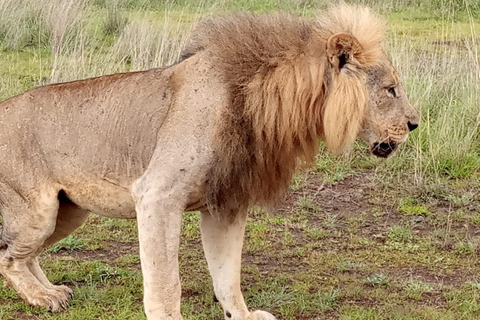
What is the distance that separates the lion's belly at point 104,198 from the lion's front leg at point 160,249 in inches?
12.5

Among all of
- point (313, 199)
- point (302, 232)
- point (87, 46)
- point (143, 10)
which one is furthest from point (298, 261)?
point (143, 10)

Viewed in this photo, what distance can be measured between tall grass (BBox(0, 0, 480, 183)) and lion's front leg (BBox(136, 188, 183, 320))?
298 cm

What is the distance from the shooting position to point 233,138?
374cm

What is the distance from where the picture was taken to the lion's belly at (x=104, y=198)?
4.04 m

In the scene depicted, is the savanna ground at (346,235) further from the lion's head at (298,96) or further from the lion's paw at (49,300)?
the lion's head at (298,96)

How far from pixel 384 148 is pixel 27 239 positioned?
5.49 feet

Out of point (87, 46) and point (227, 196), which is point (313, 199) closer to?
point (227, 196)

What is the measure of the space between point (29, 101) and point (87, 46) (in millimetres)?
5344

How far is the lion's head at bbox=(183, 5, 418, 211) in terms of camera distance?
3.71 m

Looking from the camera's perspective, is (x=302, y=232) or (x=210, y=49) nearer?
(x=210, y=49)

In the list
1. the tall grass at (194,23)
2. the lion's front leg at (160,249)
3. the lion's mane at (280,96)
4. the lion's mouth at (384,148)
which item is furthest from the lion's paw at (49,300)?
the tall grass at (194,23)

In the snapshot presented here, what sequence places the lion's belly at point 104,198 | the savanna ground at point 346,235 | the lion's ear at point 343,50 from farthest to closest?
the savanna ground at point 346,235, the lion's belly at point 104,198, the lion's ear at point 343,50

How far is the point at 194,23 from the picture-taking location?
372 inches

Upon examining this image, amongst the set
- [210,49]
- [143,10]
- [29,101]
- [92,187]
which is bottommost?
[143,10]
